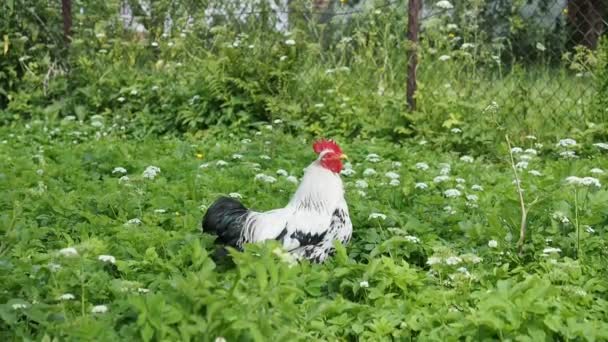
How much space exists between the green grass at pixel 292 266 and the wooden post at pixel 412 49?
1.23 metres

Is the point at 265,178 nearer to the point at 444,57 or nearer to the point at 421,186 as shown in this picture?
the point at 421,186

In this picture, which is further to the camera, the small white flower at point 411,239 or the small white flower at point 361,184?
the small white flower at point 361,184

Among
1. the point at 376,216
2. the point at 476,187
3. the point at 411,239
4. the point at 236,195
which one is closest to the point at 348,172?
the point at 476,187

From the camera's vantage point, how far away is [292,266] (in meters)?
2.96

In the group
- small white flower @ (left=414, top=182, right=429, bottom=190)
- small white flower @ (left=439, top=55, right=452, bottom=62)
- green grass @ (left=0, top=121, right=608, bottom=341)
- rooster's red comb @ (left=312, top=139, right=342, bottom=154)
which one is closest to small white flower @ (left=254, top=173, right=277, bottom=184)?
green grass @ (left=0, top=121, right=608, bottom=341)

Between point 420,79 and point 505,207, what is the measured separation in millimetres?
3623

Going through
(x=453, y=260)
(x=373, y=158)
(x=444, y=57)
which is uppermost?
(x=453, y=260)

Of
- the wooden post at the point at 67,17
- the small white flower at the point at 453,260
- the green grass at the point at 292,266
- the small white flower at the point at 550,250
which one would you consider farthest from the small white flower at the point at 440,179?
the wooden post at the point at 67,17

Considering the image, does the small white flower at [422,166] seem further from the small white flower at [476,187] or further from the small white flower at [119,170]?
the small white flower at [119,170]

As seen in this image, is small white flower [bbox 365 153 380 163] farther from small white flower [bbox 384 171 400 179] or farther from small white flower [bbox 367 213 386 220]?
small white flower [bbox 367 213 386 220]

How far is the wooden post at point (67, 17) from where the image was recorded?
9.14 metres

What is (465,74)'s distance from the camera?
7984 mm

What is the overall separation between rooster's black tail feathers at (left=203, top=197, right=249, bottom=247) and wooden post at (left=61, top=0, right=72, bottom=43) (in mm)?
5635

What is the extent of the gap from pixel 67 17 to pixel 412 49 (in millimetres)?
3840
